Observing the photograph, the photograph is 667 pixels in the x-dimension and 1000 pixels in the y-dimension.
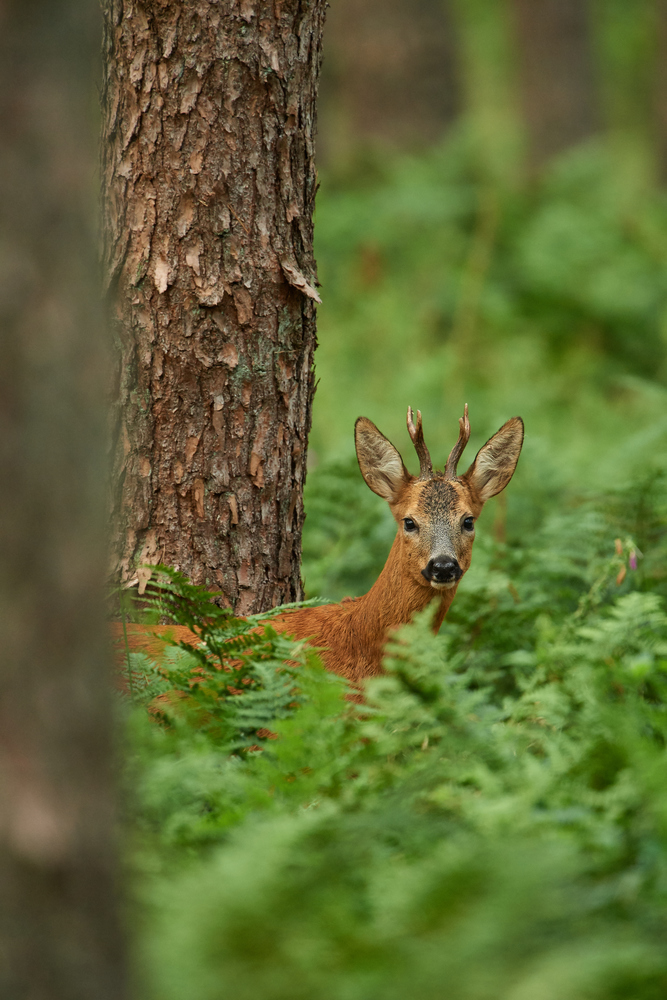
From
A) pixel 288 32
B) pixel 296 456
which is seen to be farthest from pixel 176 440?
pixel 288 32

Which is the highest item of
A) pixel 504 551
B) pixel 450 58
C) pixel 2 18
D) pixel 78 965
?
pixel 450 58

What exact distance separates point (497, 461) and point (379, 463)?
591 millimetres

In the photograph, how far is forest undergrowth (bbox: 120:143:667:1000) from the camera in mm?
2053

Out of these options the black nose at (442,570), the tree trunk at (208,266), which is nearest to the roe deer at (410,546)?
the black nose at (442,570)

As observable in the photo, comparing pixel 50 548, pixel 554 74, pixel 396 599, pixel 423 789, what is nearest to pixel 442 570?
pixel 396 599

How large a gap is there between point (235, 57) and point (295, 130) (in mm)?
364

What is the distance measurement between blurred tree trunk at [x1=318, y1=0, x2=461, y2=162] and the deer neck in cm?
949

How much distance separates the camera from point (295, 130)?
4215mm

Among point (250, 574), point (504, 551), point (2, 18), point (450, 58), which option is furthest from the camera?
point (450, 58)

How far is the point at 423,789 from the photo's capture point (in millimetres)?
2801

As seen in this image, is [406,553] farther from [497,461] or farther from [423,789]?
[423,789]

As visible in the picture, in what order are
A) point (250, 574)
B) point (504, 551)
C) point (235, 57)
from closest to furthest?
1. point (235, 57)
2. point (250, 574)
3. point (504, 551)

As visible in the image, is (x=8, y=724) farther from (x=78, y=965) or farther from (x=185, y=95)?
(x=185, y=95)

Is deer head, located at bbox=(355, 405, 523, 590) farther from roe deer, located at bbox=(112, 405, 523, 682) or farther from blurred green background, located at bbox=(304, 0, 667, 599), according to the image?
blurred green background, located at bbox=(304, 0, 667, 599)
